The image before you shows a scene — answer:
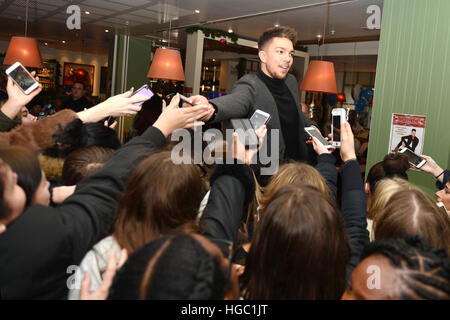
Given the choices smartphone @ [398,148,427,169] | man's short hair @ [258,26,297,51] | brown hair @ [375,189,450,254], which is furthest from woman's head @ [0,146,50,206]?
smartphone @ [398,148,427,169]

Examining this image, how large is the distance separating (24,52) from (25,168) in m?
3.36

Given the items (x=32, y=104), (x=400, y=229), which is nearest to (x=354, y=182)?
(x=400, y=229)

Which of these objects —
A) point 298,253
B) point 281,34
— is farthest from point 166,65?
point 298,253

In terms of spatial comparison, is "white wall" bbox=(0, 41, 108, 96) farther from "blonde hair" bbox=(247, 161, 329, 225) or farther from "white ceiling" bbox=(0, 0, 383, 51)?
"blonde hair" bbox=(247, 161, 329, 225)

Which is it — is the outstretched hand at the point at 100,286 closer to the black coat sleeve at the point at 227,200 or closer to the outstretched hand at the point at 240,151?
the black coat sleeve at the point at 227,200

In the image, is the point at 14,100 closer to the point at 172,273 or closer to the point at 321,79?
the point at 172,273

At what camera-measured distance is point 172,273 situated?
66cm

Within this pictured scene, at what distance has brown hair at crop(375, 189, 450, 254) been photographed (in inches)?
43.7

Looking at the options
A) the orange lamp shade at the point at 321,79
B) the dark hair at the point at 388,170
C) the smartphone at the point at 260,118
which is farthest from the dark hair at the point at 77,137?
the orange lamp shade at the point at 321,79

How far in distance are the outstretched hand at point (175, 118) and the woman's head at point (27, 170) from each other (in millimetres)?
430

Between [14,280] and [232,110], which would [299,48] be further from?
[14,280]

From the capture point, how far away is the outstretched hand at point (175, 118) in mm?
1328
